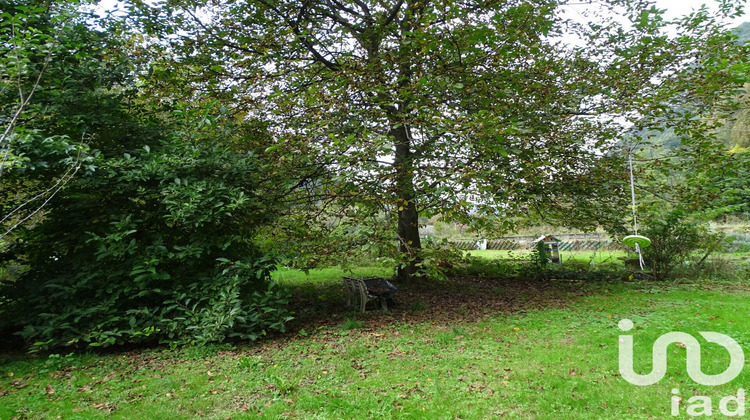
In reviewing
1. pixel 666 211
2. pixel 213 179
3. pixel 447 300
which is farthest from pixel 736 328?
pixel 213 179

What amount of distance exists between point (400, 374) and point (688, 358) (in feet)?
9.08

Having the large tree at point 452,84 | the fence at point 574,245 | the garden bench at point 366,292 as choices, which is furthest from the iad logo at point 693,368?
the fence at point 574,245

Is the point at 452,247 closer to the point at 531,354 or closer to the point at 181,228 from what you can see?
the point at 531,354

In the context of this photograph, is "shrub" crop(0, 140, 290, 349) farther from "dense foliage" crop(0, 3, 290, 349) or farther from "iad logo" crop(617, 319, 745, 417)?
"iad logo" crop(617, 319, 745, 417)

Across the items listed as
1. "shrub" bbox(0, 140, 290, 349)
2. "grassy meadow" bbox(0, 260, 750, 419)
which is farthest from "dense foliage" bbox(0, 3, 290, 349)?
"grassy meadow" bbox(0, 260, 750, 419)

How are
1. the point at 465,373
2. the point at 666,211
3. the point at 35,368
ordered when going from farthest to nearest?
the point at 666,211 < the point at 35,368 < the point at 465,373

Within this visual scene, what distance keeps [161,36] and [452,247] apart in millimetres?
5809

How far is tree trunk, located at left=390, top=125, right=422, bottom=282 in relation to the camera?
5.91 meters

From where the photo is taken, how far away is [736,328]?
455 centimetres

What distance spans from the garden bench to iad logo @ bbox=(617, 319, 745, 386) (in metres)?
3.40

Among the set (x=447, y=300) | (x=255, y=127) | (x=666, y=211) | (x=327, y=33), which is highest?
(x=327, y=33)

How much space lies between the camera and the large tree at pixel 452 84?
5.68 m

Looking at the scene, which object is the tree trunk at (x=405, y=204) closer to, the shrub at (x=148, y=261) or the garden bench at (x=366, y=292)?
the garden bench at (x=366, y=292)

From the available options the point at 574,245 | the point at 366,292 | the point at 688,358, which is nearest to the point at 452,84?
the point at 366,292
